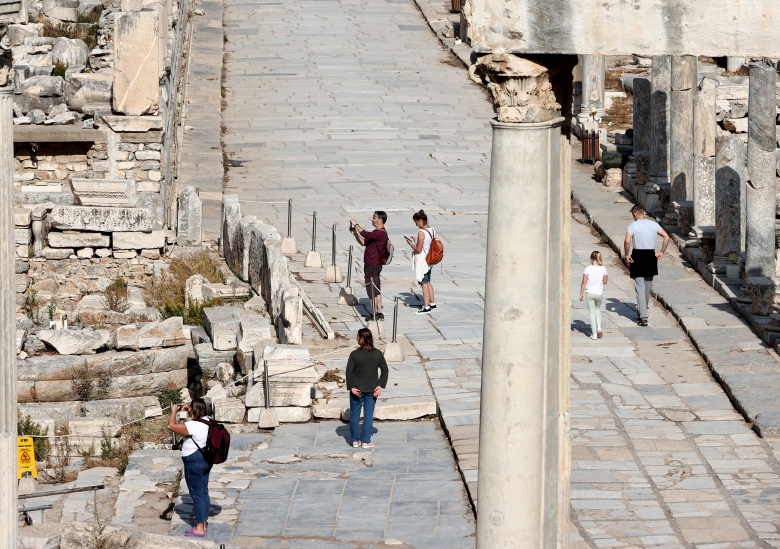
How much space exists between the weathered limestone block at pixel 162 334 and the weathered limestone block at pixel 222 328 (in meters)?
0.37

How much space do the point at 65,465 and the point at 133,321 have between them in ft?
12.4

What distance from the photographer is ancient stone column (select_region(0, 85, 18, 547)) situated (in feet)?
26.3

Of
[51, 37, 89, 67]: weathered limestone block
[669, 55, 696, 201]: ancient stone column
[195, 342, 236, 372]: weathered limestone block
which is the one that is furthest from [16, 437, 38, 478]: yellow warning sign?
[51, 37, 89, 67]: weathered limestone block

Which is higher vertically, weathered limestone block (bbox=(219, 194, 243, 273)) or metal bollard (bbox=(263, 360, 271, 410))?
weathered limestone block (bbox=(219, 194, 243, 273))

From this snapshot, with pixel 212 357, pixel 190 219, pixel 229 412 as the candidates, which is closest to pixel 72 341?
pixel 212 357

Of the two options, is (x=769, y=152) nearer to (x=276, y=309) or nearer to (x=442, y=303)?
(x=442, y=303)

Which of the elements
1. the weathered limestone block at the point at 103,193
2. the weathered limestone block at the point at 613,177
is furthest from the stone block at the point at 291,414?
the weathered limestone block at the point at 613,177

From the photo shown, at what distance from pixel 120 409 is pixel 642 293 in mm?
6026

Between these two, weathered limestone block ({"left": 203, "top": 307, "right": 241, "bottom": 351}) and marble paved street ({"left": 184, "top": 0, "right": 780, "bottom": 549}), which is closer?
marble paved street ({"left": 184, "top": 0, "right": 780, "bottom": 549})

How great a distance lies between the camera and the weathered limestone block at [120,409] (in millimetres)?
15062

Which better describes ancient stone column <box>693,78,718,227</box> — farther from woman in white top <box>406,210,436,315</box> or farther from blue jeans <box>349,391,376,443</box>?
blue jeans <box>349,391,376,443</box>

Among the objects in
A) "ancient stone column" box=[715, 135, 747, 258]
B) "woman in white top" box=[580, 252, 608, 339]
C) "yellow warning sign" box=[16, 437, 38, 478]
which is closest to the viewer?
"yellow warning sign" box=[16, 437, 38, 478]

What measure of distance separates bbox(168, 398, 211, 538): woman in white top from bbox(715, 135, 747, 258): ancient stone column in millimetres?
9283

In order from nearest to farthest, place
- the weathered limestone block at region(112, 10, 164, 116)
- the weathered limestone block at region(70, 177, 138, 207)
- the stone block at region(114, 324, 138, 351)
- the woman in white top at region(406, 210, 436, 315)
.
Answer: the stone block at region(114, 324, 138, 351)
the woman in white top at region(406, 210, 436, 315)
the weathered limestone block at region(70, 177, 138, 207)
the weathered limestone block at region(112, 10, 164, 116)
